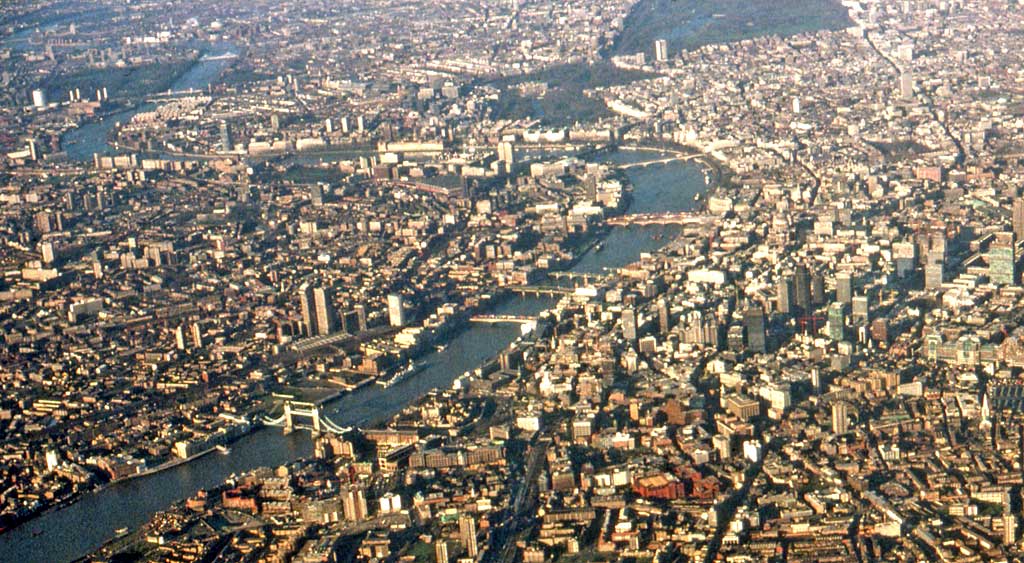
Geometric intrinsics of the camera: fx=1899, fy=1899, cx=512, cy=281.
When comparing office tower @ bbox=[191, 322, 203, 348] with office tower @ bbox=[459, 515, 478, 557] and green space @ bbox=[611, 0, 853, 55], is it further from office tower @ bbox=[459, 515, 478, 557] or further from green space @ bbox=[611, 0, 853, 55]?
green space @ bbox=[611, 0, 853, 55]

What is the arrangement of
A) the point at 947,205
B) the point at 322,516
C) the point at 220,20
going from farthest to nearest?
1. the point at 220,20
2. the point at 947,205
3. the point at 322,516

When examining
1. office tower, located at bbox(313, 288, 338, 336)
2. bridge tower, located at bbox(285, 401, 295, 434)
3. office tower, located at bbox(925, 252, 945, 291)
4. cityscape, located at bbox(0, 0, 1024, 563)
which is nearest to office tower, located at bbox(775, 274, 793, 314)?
cityscape, located at bbox(0, 0, 1024, 563)

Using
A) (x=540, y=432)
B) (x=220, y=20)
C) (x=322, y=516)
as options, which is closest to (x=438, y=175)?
(x=540, y=432)

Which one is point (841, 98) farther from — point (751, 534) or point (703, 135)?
point (751, 534)

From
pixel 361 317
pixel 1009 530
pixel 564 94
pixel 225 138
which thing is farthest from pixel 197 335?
pixel 564 94

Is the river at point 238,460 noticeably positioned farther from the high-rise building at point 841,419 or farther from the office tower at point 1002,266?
the office tower at point 1002,266

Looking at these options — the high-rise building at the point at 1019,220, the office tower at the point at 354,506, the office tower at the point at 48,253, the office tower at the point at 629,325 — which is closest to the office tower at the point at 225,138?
the office tower at the point at 48,253
